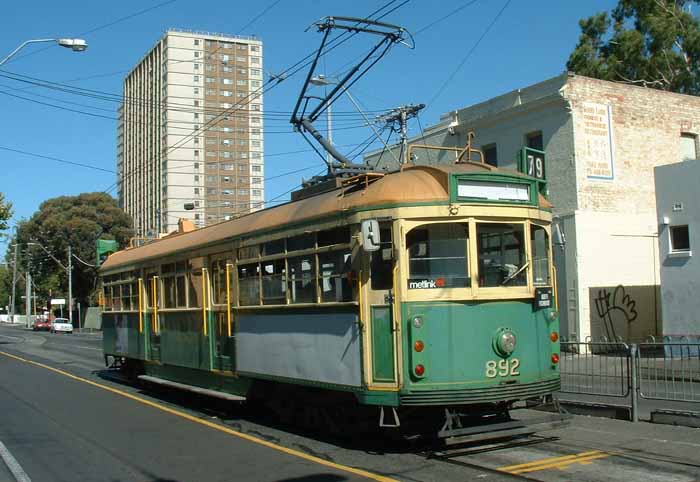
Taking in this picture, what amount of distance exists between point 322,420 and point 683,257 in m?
14.2

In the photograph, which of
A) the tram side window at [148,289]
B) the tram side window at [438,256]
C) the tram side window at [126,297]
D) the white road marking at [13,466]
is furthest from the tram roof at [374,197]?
the tram side window at [126,297]

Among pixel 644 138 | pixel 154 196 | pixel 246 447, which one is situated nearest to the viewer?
pixel 246 447

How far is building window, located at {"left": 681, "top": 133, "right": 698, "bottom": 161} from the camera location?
83.2ft

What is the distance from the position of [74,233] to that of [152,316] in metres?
50.0

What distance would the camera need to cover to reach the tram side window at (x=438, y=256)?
26.8 ft

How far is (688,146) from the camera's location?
25.6 meters

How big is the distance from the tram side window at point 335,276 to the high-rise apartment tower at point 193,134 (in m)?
56.4

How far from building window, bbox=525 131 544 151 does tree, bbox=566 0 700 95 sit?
1511 cm

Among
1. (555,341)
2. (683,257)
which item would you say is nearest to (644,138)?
(683,257)

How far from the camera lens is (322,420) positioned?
9.66 metres

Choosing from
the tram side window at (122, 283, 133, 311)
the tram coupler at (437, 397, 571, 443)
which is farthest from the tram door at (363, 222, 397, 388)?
the tram side window at (122, 283, 133, 311)

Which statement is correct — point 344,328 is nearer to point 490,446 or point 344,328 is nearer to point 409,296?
point 409,296

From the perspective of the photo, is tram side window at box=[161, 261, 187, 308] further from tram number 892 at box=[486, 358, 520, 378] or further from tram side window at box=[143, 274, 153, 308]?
tram number 892 at box=[486, 358, 520, 378]

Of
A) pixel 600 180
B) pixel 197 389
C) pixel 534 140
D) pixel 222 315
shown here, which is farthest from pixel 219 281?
pixel 534 140
